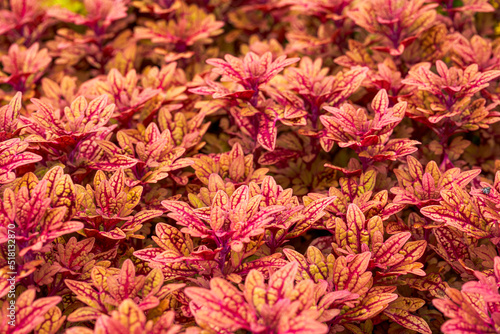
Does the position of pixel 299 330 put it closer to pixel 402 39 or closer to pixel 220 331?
pixel 220 331

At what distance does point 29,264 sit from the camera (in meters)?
1.77

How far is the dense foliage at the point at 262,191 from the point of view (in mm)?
1760

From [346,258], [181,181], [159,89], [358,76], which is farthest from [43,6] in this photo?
[346,258]

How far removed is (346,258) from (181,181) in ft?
3.16

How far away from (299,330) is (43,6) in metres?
3.63

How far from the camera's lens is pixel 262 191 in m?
2.11

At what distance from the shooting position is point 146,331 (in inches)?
62.5

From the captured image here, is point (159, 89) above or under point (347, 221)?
above

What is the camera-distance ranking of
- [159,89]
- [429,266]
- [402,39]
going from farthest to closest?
[402,39] → [159,89] → [429,266]

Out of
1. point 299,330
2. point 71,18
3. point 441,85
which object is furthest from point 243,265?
point 71,18

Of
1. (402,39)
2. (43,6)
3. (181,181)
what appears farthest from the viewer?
(43,6)

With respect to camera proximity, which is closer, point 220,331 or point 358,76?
point 220,331

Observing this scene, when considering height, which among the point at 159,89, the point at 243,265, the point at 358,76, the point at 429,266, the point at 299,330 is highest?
the point at 358,76

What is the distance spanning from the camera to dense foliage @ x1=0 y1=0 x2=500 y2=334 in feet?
5.77
